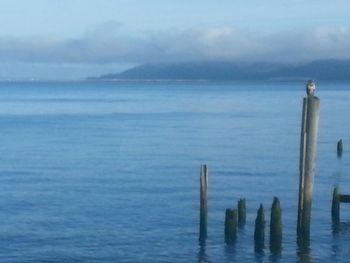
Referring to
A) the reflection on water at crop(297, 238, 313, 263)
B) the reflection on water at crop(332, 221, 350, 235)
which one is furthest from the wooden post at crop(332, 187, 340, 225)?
the reflection on water at crop(297, 238, 313, 263)

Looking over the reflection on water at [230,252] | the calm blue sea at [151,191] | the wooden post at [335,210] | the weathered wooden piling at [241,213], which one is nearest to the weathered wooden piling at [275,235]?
the calm blue sea at [151,191]

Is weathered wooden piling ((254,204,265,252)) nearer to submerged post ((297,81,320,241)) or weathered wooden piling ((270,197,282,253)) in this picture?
weathered wooden piling ((270,197,282,253))

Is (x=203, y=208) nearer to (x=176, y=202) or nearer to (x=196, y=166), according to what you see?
(x=176, y=202)

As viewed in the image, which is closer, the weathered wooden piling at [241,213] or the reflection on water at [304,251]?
the reflection on water at [304,251]

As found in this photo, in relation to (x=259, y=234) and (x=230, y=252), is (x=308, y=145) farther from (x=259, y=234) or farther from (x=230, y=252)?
(x=230, y=252)

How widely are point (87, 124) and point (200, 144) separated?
31.9 metres

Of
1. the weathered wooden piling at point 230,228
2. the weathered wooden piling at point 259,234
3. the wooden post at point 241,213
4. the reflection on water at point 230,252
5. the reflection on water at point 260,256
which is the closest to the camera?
the reflection on water at point 260,256

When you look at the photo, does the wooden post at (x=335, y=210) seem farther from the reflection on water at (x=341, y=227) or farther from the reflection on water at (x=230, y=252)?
the reflection on water at (x=230, y=252)

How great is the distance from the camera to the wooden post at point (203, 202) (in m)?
26.1

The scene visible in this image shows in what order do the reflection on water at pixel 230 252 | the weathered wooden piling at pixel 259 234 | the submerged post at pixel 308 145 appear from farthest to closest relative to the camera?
the weathered wooden piling at pixel 259 234
the reflection on water at pixel 230 252
the submerged post at pixel 308 145

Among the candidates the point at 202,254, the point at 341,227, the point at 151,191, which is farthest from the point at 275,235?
the point at 151,191

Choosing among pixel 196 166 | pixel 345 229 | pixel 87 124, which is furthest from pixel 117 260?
pixel 87 124

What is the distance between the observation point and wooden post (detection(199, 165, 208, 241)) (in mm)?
26141

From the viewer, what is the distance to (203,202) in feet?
87.7
